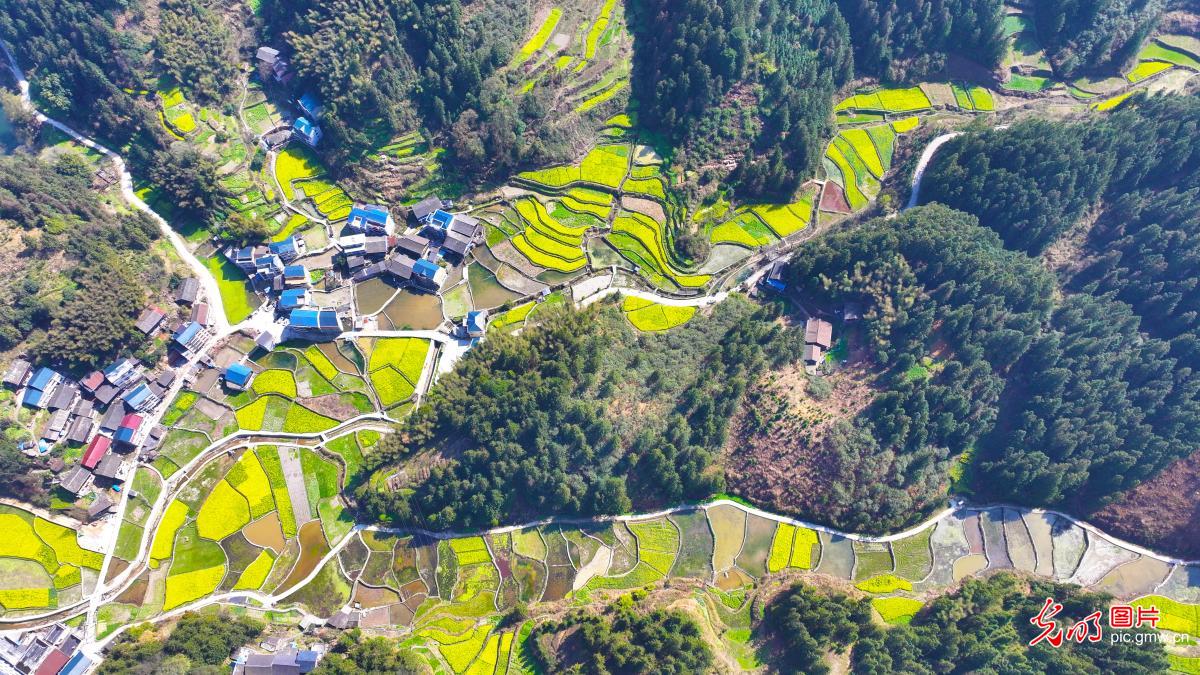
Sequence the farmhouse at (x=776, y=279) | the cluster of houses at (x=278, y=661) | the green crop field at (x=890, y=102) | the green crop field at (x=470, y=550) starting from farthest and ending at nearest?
the green crop field at (x=890, y=102) → the farmhouse at (x=776, y=279) → the green crop field at (x=470, y=550) → the cluster of houses at (x=278, y=661)

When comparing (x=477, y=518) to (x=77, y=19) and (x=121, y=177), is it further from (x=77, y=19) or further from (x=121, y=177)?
(x=77, y=19)

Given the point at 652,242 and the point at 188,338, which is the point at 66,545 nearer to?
the point at 188,338

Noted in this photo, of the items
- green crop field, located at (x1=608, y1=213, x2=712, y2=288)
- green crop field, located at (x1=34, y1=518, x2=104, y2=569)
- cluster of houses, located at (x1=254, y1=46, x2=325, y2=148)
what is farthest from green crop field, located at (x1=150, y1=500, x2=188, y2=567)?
green crop field, located at (x1=608, y1=213, x2=712, y2=288)

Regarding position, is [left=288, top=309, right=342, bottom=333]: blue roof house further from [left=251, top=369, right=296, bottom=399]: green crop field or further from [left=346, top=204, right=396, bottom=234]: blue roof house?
[left=346, top=204, right=396, bottom=234]: blue roof house

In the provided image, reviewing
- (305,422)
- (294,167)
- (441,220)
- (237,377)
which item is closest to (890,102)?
(441,220)

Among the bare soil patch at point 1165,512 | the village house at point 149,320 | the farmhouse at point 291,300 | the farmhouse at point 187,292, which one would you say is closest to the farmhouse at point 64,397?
the village house at point 149,320

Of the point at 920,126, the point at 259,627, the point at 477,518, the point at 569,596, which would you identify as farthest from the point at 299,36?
the point at 920,126

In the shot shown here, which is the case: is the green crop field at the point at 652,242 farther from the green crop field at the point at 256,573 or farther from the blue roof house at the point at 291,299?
the green crop field at the point at 256,573
